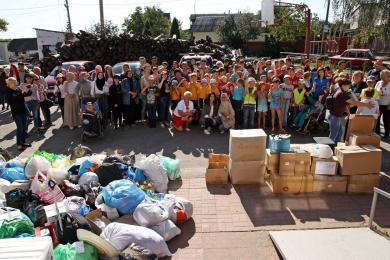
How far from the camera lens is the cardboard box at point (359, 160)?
5941mm

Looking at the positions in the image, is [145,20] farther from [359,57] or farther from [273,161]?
[273,161]

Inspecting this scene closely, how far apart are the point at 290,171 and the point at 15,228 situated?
13.8 feet

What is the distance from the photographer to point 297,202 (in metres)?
5.84

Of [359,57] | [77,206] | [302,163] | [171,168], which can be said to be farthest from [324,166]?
[359,57]

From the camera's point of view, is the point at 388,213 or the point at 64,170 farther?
the point at 64,170

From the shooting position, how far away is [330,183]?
6.11 metres

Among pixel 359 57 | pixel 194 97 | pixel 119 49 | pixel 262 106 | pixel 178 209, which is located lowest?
pixel 178 209

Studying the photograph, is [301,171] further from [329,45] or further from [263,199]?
[329,45]

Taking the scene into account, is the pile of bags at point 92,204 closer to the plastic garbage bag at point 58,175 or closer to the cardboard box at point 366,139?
the plastic garbage bag at point 58,175

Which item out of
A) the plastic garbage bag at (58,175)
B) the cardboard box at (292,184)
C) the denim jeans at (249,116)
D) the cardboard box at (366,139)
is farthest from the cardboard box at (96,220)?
the denim jeans at (249,116)

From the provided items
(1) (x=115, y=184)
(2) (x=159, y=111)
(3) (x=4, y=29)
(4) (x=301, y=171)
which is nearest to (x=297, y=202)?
(4) (x=301, y=171)

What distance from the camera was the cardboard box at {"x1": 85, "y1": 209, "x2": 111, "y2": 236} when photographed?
4.62 m

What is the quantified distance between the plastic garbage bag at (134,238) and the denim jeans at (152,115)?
607 centimetres

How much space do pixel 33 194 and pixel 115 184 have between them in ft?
3.85
